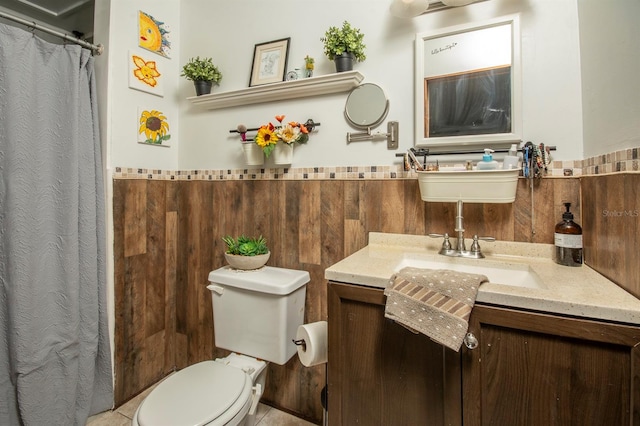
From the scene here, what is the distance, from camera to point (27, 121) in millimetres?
1284

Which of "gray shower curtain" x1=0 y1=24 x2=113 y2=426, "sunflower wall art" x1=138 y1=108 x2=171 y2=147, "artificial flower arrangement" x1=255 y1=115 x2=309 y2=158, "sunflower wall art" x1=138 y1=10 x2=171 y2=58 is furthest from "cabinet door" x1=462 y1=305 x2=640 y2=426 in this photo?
"sunflower wall art" x1=138 y1=10 x2=171 y2=58

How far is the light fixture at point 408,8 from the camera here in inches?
48.6

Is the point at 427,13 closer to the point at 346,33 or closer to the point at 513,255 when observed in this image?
the point at 346,33

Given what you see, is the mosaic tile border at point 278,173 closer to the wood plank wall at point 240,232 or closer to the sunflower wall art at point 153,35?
the wood plank wall at point 240,232

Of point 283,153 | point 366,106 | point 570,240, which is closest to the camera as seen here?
point 570,240

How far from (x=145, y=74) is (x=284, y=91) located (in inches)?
33.8

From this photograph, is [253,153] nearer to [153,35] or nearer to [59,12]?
[153,35]

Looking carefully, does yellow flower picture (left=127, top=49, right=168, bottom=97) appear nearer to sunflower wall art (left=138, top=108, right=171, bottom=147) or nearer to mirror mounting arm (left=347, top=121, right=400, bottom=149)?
sunflower wall art (left=138, top=108, right=171, bottom=147)

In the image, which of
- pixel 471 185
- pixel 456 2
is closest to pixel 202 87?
pixel 456 2

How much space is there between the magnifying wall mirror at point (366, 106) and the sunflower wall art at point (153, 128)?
1.16 metres

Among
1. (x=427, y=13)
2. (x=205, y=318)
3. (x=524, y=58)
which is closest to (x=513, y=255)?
(x=524, y=58)

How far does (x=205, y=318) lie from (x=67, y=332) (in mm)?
646

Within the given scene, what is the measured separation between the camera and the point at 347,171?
1.48 m

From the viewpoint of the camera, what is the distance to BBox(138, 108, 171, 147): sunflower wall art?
5.65 ft
